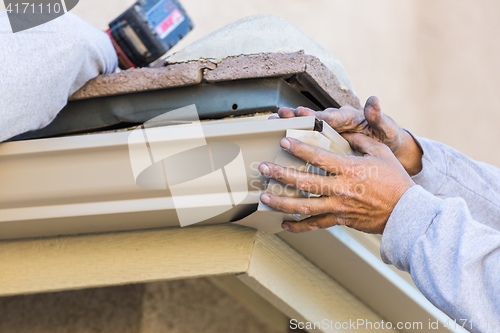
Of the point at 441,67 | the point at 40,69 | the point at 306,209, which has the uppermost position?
the point at 40,69

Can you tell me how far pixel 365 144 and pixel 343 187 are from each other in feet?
0.60

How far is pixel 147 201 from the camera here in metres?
0.82

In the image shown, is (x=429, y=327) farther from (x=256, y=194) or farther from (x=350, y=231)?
(x=256, y=194)

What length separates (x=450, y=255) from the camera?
2.47ft

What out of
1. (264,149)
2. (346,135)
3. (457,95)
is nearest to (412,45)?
(457,95)

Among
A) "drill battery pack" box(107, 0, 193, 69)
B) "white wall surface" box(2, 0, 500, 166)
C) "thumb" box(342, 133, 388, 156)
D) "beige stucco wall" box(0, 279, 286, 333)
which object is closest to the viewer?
"thumb" box(342, 133, 388, 156)

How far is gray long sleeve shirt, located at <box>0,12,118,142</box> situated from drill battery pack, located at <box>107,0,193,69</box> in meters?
0.33

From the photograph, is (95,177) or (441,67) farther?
(441,67)

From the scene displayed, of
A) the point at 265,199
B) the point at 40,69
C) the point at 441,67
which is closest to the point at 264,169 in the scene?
the point at 265,199

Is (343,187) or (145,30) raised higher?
(145,30)

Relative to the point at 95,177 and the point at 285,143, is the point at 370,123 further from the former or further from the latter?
the point at 95,177

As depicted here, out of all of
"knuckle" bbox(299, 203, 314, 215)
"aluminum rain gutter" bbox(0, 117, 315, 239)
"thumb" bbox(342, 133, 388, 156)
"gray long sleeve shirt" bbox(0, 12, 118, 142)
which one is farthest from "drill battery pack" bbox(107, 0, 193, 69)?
"knuckle" bbox(299, 203, 314, 215)

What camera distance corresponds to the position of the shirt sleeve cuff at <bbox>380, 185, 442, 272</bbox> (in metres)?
0.79

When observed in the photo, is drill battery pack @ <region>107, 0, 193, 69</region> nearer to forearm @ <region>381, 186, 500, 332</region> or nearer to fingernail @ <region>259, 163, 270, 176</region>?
fingernail @ <region>259, 163, 270, 176</region>
